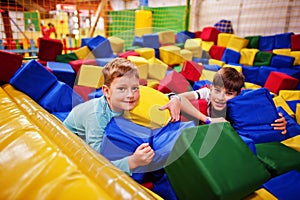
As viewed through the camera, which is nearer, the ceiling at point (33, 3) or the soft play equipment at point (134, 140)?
the soft play equipment at point (134, 140)

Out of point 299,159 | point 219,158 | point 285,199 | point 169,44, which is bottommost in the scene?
point 285,199

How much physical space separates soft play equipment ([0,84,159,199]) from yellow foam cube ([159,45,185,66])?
1.73 metres

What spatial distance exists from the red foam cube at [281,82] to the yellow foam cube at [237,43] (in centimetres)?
95

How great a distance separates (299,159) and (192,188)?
545 mm

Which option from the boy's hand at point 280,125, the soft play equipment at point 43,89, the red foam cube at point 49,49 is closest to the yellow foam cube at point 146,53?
the red foam cube at point 49,49

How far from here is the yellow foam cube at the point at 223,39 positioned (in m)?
3.32

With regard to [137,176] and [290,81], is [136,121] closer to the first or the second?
[137,176]

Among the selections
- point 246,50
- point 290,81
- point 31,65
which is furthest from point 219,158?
point 246,50

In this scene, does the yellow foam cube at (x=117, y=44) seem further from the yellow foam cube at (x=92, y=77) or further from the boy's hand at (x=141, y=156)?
the boy's hand at (x=141, y=156)

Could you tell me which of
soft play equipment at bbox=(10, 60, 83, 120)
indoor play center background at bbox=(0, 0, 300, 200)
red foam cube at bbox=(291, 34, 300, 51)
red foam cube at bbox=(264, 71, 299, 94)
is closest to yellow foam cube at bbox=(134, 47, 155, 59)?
indoor play center background at bbox=(0, 0, 300, 200)

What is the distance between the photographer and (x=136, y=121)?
905 mm

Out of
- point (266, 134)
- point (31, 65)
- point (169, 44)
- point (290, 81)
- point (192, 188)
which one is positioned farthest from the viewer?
point (169, 44)

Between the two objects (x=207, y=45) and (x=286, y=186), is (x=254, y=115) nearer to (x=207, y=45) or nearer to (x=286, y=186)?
(x=286, y=186)

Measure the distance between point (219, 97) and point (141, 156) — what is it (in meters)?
0.61
